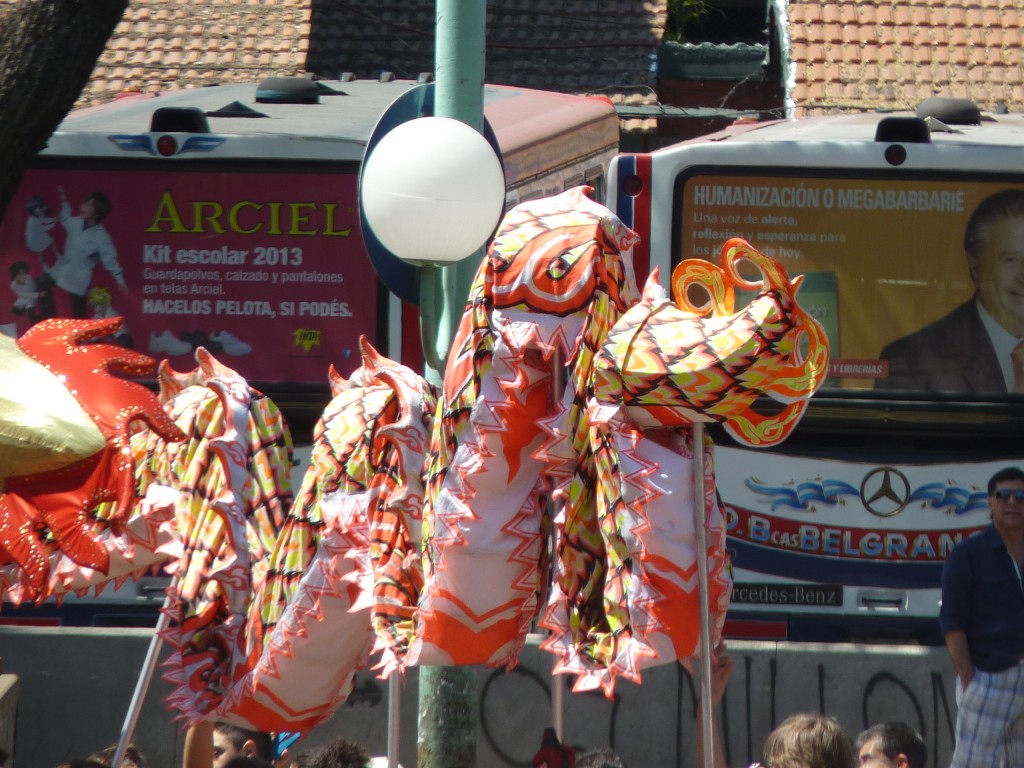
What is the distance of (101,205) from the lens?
269 inches

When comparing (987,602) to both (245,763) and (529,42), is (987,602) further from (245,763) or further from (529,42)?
(529,42)

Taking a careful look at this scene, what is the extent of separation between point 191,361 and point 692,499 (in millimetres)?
3338

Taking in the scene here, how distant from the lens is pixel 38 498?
403 cm

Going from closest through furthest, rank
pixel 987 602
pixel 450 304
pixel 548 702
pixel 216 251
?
pixel 450 304, pixel 987 602, pixel 548 702, pixel 216 251

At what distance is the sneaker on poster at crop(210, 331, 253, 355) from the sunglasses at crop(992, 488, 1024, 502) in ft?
9.83

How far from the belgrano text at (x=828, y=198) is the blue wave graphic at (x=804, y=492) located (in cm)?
108

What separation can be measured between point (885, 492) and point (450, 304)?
2.12m

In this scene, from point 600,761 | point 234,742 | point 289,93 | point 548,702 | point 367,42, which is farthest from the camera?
point 367,42

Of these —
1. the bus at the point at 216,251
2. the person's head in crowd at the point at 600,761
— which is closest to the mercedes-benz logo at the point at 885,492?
the bus at the point at 216,251

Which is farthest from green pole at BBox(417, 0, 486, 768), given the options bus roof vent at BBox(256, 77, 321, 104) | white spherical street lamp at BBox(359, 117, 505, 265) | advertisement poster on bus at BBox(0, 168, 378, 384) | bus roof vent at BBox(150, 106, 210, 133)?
bus roof vent at BBox(256, 77, 321, 104)

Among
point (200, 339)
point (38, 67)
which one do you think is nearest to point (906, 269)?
point (200, 339)

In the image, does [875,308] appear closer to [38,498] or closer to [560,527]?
[560,527]

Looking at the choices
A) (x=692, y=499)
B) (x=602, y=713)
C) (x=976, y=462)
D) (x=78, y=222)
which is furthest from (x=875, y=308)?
(x=78, y=222)

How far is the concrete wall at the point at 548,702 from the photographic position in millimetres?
6387
